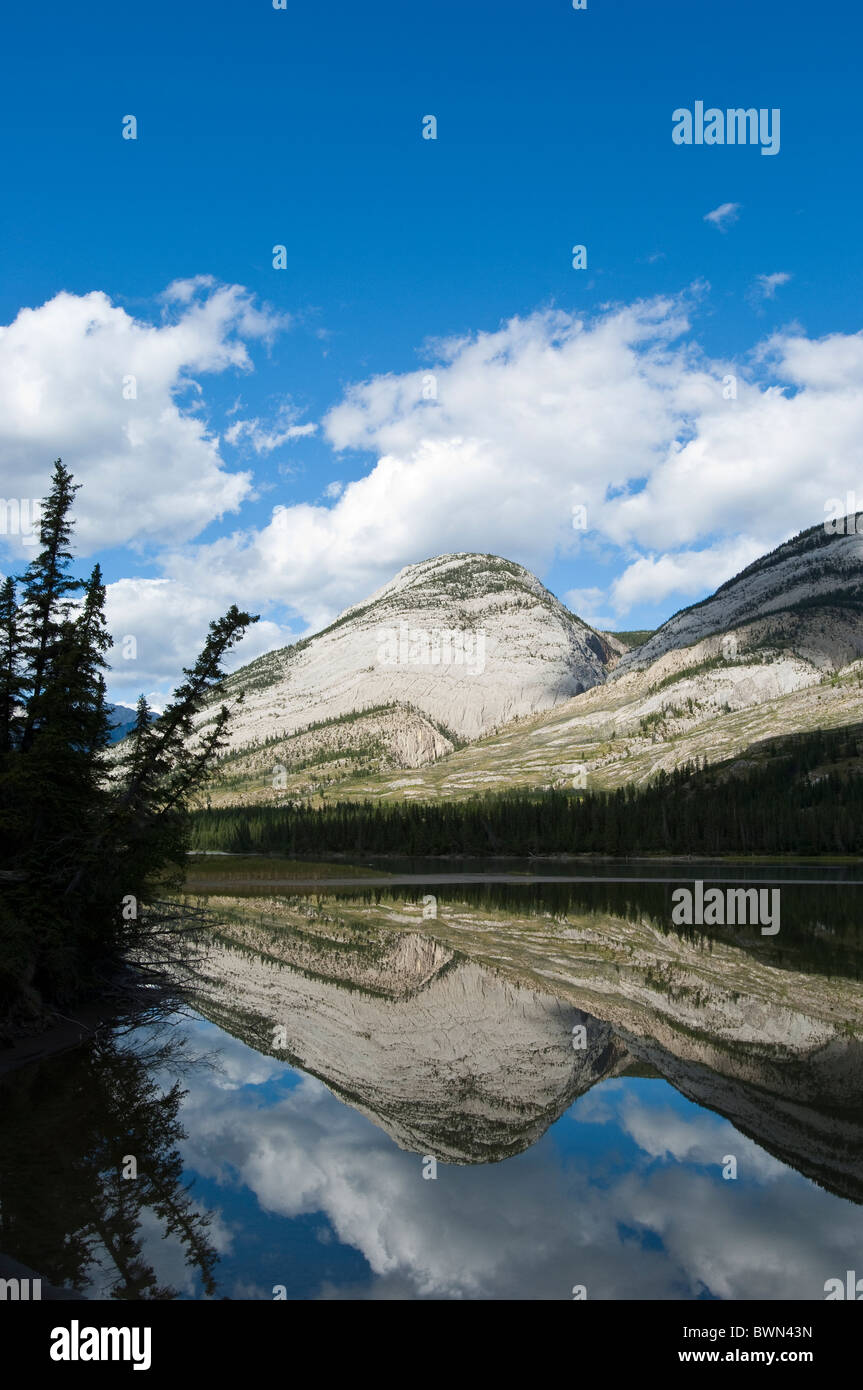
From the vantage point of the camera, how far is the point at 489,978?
120 ft

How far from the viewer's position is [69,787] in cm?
2884

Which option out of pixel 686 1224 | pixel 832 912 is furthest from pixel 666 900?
pixel 686 1224

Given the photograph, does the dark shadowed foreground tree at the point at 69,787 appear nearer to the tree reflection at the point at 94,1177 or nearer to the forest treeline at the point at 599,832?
the tree reflection at the point at 94,1177

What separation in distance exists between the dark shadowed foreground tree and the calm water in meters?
3.56

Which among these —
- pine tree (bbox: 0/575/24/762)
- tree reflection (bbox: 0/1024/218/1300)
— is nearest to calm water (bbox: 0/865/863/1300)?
tree reflection (bbox: 0/1024/218/1300)

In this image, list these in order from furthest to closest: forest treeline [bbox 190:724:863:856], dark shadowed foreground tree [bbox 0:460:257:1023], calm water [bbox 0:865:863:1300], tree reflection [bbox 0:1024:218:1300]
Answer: forest treeline [bbox 190:724:863:856] < dark shadowed foreground tree [bbox 0:460:257:1023] < calm water [bbox 0:865:863:1300] < tree reflection [bbox 0:1024:218:1300]

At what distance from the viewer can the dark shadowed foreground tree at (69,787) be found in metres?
26.6

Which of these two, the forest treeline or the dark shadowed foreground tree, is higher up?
the dark shadowed foreground tree

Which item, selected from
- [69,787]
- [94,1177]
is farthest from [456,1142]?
[69,787]

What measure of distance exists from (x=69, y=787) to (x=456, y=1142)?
17.5 metres

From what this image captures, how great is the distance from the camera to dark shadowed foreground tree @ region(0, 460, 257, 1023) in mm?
26625

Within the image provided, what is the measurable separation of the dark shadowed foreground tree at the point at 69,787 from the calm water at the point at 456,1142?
11.7 ft

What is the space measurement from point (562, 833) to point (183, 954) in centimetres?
13952

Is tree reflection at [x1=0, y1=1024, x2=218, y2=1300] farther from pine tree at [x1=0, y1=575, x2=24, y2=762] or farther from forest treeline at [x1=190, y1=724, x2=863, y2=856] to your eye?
forest treeline at [x1=190, y1=724, x2=863, y2=856]
